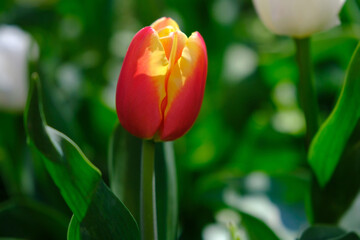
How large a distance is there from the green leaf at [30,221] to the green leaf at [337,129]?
30 centimetres

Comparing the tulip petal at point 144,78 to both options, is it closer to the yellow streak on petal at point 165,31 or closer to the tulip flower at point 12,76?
the yellow streak on petal at point 165,31

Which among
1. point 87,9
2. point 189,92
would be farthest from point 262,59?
point 189,92

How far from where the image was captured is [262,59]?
40.5 inches

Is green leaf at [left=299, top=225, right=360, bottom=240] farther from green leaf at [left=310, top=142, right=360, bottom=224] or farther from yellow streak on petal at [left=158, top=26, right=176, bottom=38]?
yellow streak on petal at [left=158, top=26, right=176, bottom=38]

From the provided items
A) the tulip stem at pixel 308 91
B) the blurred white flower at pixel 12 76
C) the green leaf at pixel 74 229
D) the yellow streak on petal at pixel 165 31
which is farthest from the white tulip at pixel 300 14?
the blurred white flower at pixel 12 76

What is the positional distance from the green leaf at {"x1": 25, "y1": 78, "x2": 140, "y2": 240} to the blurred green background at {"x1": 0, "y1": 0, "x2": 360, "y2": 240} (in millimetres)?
224

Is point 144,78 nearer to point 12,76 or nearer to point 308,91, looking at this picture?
point 308,91

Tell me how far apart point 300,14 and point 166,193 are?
215 mm

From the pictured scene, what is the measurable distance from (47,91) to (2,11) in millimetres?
748

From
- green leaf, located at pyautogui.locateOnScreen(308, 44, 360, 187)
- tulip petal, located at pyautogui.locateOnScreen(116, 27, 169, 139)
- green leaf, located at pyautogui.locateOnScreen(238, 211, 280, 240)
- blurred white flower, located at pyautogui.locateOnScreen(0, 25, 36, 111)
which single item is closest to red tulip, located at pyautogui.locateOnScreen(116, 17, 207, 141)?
tulip petal, located at pyautogui.locateOnScreen(116, 27, 169, 139)

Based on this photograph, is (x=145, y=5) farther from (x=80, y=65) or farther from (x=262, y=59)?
(x=262, y=59)

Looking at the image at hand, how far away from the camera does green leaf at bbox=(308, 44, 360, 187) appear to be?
1.54 feet

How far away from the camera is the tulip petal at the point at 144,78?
0.40 metres

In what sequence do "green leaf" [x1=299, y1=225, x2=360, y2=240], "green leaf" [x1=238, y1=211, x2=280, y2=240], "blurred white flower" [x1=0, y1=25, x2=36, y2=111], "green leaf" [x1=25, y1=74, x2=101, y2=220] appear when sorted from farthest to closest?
"blurred white flower" [x1=0, y1=25, x2=36, y2=111] < "green leaf" [x1=238, y1=211, x2=280, y2=240] < "green leaf" [x1=299, y1=225, x2=360, y2=240] < "green leaf" [x1=25, y1=74, x2=101, y2=220]
